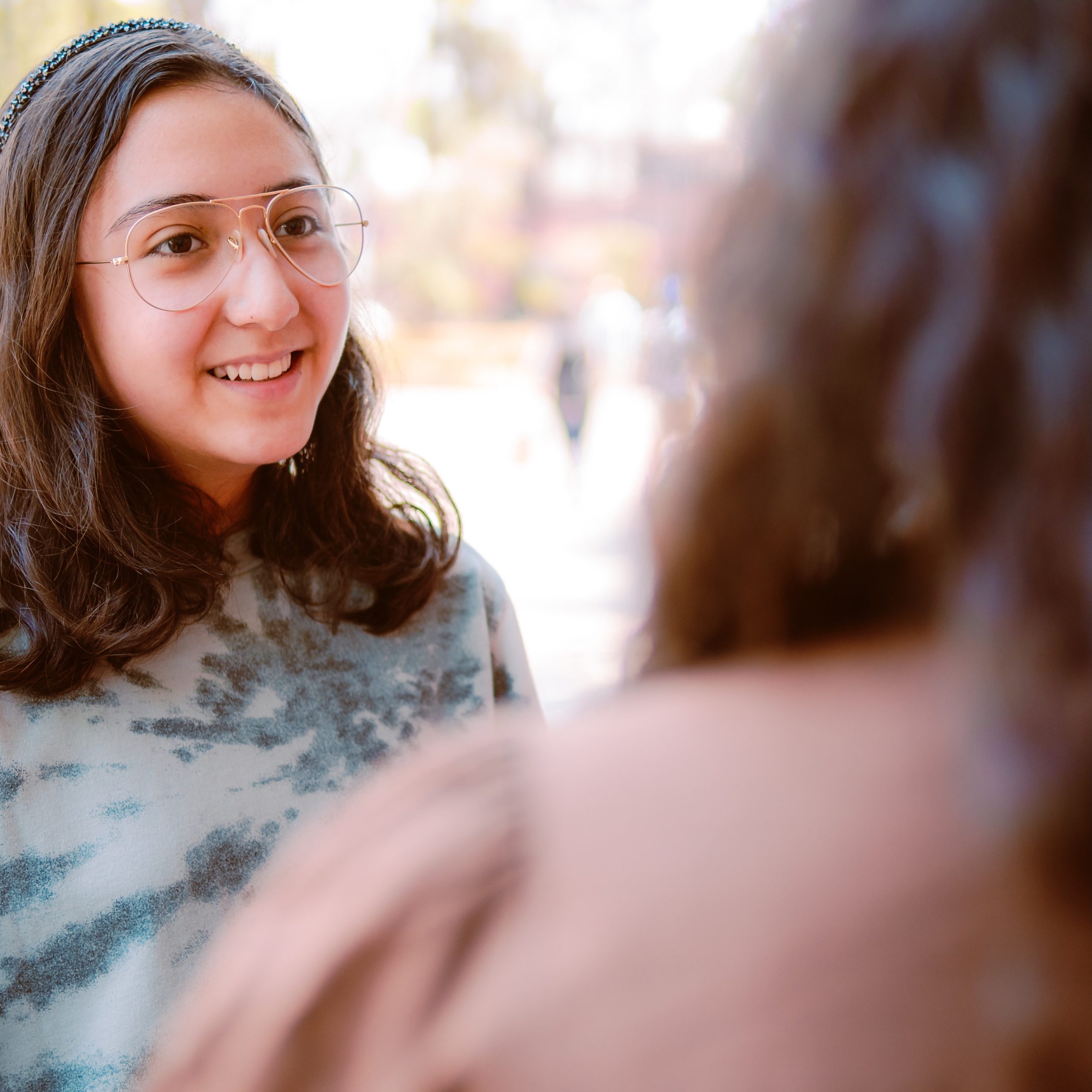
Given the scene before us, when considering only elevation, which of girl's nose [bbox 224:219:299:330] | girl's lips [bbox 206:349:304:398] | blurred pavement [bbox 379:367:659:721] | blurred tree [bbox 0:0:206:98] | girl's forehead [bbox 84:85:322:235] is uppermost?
blurred tree [bbox 0:0:206:98]

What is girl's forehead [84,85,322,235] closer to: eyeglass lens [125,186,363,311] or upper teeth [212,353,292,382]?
eyeglass lens [125,186,363,311]

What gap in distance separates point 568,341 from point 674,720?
9.02 metres

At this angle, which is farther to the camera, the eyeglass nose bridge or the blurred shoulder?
the blurred shoulder

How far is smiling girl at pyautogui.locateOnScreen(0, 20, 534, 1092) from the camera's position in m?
1.25

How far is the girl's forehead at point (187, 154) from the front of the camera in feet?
4.47

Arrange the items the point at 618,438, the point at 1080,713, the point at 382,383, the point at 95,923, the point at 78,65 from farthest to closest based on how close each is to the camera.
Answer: the point at 618,438, the point at 382,383, the point at 78,65, the point at 95,923, the point at 1080,713

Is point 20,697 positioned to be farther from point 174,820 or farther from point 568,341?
point 568,341

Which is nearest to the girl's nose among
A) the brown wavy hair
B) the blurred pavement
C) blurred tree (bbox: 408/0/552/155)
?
the brown wavy hair

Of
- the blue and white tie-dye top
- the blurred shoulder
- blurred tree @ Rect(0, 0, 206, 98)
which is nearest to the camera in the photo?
the blue and white tie-dye top

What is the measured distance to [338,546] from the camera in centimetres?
162

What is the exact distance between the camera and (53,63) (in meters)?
1.42

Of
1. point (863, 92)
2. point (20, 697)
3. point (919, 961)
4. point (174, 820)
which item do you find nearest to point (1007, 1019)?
point (919, 961)

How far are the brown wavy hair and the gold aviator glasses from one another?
0.09m

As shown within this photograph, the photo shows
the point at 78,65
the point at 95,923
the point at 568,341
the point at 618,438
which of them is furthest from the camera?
the point at 618,438
